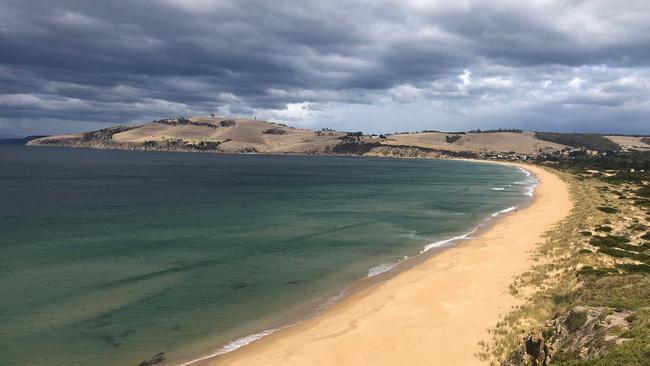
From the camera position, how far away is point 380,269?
3797cm

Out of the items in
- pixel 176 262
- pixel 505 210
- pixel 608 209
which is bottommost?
pixel 505 210

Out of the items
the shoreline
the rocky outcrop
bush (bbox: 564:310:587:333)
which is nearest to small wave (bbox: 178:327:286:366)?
the shoreline

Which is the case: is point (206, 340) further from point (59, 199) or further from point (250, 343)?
point (59, 199)

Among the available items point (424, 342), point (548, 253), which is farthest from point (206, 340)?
point (548, 253)

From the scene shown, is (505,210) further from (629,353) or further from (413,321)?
(629,353)

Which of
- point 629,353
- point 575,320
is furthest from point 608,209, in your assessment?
point 629,353

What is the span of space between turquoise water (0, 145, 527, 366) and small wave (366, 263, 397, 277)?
0.63 m

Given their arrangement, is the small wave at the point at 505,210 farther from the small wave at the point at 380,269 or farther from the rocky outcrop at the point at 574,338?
the rocky outcrop at the point at 574,338

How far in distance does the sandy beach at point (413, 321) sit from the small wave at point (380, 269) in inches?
83.5

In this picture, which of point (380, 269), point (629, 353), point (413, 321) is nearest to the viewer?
point (629, 353)

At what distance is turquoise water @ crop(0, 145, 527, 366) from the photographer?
79.8ft

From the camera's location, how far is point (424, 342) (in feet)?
71.9

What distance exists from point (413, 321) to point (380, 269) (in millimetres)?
12853

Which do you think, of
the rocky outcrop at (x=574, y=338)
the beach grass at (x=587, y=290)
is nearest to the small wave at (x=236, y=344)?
the beach grass at (x=587, y=290)
